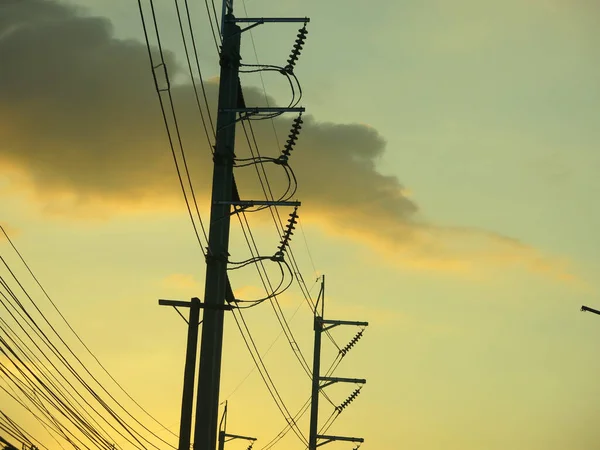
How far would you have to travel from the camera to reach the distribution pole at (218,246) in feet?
84.3

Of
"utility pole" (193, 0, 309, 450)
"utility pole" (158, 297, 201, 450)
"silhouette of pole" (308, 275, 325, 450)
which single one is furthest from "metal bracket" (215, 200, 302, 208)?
"silhouette of pole" (308, 275, 325, 450)

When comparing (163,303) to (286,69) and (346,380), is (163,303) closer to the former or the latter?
(286,69)

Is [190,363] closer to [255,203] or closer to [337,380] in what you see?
[255,203]

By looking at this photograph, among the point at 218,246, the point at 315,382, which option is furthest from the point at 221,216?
the point at 315,382

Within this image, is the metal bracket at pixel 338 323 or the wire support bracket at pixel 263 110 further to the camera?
the metal bracket at pixel 338 323

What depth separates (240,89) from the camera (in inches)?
1143

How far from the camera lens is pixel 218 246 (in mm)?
26734

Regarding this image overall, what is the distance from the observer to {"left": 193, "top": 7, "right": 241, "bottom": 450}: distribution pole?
84.3 feet

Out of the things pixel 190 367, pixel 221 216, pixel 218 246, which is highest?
pixel 221 216

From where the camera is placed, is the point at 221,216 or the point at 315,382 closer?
the point at 221,216

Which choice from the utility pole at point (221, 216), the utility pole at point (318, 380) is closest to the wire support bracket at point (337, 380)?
the utility pole at point (318, 380)

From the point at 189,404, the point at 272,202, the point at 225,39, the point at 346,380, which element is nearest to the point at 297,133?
the point at 272,202

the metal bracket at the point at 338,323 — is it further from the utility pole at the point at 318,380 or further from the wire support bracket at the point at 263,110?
the wire support bracket at the point at 263,110

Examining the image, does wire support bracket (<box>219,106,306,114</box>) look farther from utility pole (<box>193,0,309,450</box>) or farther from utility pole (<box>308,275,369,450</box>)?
utility pole (<box>308,275,369,450</box>)
